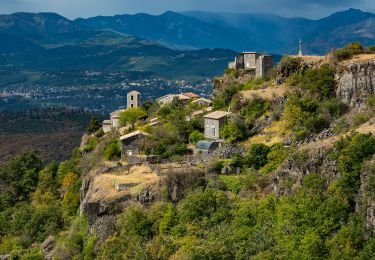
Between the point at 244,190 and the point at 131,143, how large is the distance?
47.4ft

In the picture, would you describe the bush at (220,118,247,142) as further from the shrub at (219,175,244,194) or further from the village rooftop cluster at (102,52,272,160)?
the shrub at (219,175,244,194)

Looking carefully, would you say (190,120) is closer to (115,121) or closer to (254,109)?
(254,109)

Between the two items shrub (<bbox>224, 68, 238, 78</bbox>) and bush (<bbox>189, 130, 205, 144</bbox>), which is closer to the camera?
bush (<bbox>189, 130, 205, 144</bbox>)

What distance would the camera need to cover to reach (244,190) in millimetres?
39219

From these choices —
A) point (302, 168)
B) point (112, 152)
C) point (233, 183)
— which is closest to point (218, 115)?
point (112, 152)

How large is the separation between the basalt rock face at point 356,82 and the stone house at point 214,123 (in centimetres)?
858

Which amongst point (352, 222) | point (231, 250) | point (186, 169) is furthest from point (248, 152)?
point (352, 222)

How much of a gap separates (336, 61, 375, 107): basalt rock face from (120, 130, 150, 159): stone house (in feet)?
48.6

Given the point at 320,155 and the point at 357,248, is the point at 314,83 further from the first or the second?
the point at 357,248

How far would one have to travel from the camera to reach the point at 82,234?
43188mm

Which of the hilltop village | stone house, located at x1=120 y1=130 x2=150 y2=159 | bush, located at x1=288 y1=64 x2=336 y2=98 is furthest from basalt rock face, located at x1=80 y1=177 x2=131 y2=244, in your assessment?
bush, located at x1=288 y1=64 x2=336 y2=98

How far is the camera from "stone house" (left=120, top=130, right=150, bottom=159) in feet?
168

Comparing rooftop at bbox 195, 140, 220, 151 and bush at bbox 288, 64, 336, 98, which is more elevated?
bush at bbox 288, 64, 336, 98

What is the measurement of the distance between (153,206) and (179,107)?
2098 centimetres
